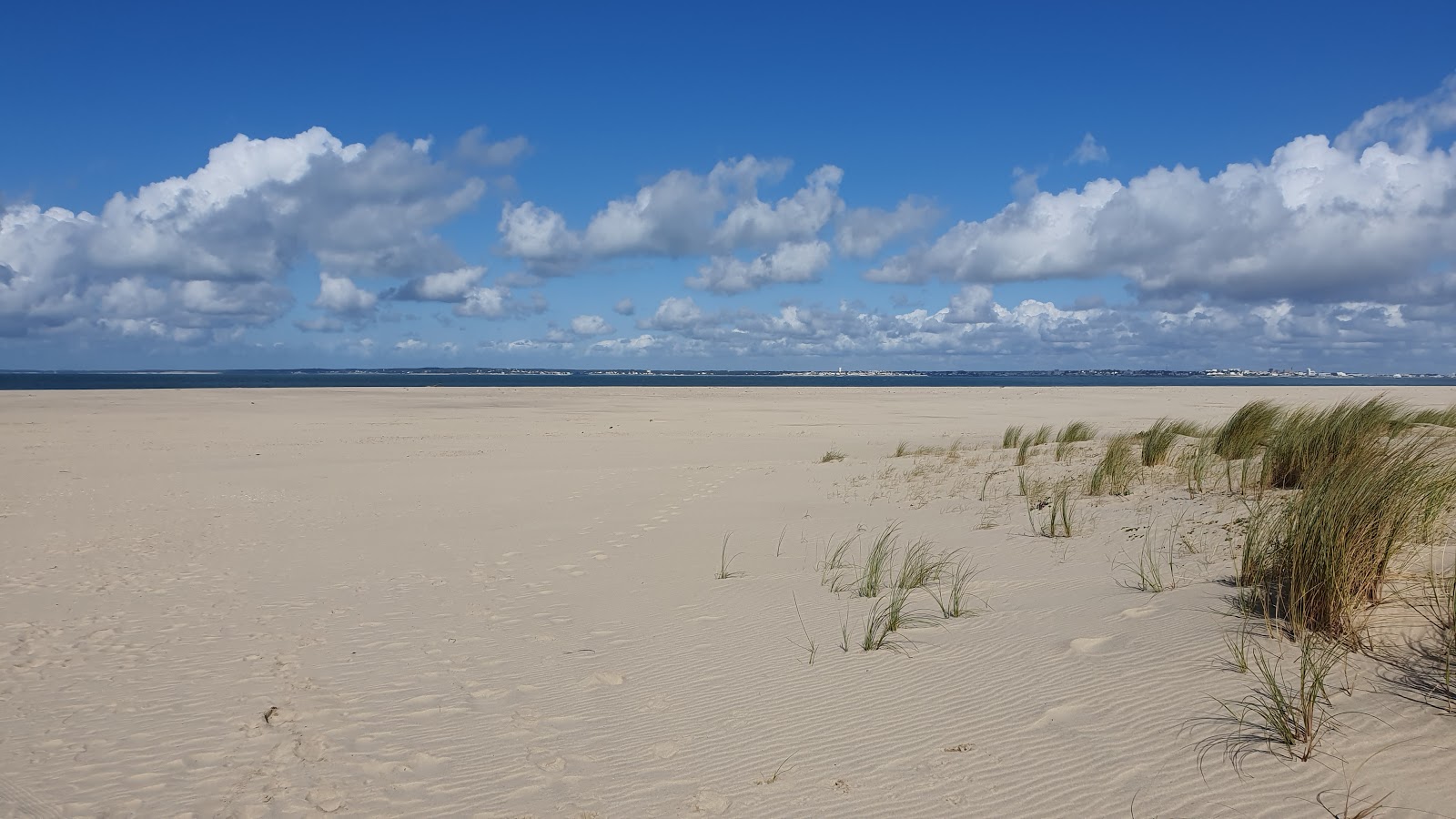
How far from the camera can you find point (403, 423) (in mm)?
31266

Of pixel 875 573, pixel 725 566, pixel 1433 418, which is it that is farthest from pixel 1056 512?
pixel 1433 418

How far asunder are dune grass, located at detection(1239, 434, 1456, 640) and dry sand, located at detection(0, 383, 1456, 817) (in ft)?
1.48

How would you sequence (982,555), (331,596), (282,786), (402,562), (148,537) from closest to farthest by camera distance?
1. (282,786)
2. (331,596)
3. (982,555)
4. (402,562)
5. (148,537)

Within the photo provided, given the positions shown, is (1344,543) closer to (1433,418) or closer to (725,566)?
(725,566)

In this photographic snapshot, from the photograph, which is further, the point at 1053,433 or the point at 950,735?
the point at 1053,433

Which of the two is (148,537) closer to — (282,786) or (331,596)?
(331,596)

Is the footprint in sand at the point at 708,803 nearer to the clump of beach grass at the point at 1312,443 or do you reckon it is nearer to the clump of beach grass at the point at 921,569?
the clump of beach grass at the point at 921,569

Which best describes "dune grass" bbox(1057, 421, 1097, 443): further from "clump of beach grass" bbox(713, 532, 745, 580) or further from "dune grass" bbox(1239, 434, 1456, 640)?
"dune grass" bbox(1239, 434, 1456, 640)

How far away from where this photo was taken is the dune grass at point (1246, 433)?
11898 millimetres

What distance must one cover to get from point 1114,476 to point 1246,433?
2.85 m

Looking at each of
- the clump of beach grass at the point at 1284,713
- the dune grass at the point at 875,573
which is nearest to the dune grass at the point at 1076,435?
the dune grass at the point at 875,573

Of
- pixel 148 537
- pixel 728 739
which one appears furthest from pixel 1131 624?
pixel 148 537

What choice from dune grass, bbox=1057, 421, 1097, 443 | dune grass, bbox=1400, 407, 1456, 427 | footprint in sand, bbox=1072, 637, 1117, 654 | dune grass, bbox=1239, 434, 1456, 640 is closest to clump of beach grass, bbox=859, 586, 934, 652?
footprint in sand, bbox=1072, 637, 1117, 654

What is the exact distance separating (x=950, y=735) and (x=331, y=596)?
6.10m
